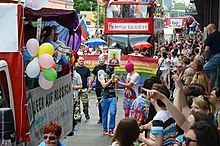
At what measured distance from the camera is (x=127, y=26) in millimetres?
29297

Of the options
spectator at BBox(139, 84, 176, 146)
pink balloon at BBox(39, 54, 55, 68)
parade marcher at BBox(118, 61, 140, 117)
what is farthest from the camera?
parade marcher at BBox(118, 61, 140, 117)

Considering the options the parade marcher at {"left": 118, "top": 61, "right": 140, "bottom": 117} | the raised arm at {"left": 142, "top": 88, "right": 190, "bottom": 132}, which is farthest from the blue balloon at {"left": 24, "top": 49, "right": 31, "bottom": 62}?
the parade marcher at {"left": 118, "top": 61, "right": 140, "bottom": 117}

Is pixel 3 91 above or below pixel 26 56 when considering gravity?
below

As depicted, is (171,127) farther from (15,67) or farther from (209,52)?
(209,52)

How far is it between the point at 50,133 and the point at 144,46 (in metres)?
20.4

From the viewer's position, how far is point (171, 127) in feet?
21.1

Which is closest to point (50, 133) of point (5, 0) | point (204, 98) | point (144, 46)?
point (204, 98)

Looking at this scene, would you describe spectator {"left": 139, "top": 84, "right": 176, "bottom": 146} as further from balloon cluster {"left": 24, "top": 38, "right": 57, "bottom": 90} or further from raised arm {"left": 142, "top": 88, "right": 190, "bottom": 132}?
balloon cluster {"left": 24, "top": 38, "right": 57, "bottom": 90}

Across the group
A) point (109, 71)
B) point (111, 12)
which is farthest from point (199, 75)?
point (111, 12)

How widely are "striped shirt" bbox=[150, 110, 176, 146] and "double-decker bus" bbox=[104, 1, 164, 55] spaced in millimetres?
22624

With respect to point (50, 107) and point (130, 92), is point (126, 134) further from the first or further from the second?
point (130, 92)

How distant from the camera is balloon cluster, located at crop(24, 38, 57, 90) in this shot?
844 cm

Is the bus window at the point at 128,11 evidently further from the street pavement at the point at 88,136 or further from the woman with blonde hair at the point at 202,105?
the woman with blonde hair at the point at 202,105

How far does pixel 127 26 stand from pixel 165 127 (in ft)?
75.8
